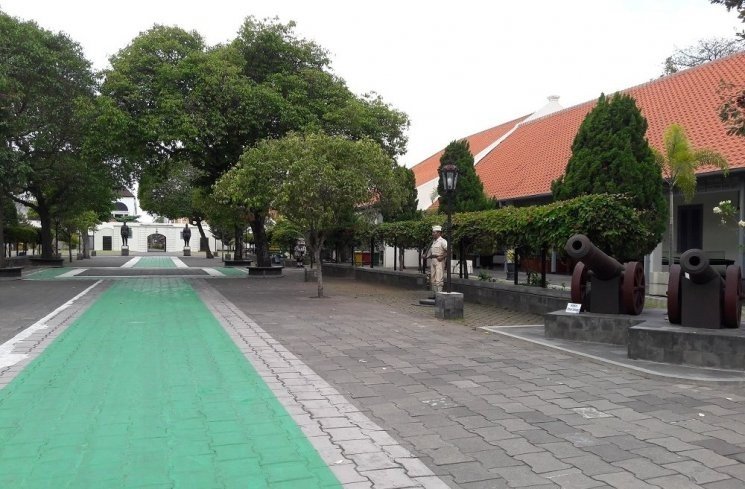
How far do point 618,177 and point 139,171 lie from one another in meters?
22.5

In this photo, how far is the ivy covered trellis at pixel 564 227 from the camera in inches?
417

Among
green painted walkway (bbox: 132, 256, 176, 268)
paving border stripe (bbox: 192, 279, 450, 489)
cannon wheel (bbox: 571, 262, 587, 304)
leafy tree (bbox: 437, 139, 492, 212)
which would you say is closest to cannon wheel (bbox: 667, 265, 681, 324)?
cannon wheel (bbox: 571, 262, 587, 304)

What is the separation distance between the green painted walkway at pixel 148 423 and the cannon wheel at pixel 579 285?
5061mm

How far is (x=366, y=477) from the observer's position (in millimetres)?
3738

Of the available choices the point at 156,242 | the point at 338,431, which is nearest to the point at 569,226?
the point at 338,431

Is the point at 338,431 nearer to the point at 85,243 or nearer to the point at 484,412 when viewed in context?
the point at 484,412

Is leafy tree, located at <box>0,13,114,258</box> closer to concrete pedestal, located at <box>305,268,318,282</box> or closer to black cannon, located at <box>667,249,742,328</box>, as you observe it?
concrete pedestal, located at <box>305,268,318,282</box>

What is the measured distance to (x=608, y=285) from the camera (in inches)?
344

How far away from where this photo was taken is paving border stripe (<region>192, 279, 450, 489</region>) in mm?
3740

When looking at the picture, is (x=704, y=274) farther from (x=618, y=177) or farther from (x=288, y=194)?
(x=288, y=194)

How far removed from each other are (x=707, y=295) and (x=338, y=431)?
502 centimetres

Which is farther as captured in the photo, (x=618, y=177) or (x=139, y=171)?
(x=139, y=171)

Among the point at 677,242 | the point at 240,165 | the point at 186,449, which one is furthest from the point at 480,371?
the point at 677,242

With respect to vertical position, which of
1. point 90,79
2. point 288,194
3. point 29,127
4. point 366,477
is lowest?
point 366,477
